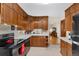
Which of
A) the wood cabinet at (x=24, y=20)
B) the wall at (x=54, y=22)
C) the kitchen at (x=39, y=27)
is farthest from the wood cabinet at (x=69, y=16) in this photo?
the wood cabinet at (x=24, y=20)

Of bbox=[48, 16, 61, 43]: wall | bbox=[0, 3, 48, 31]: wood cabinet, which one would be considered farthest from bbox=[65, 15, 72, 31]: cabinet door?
bbox=[0, 3, 48, 31]: wood cabinet

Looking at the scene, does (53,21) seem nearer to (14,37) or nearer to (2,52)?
(14,37)

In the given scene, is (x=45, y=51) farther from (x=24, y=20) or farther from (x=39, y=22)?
(x=24, y=20)

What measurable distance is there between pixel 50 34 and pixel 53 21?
0.21 metres

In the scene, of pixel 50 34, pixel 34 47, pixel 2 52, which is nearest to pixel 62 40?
pixel 50 34

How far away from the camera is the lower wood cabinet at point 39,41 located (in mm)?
1738

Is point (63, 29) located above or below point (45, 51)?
above

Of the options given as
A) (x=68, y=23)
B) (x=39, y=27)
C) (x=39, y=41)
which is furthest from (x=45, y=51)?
(x=68, y=23)

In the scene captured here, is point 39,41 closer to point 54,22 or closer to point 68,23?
point 54,22

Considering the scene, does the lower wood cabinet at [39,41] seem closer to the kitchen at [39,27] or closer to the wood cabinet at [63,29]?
the kitchen at [39,27]

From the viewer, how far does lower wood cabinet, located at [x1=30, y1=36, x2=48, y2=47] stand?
174 cm

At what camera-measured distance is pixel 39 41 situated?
5.85 feet

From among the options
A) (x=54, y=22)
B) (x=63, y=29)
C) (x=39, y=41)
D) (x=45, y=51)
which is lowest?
(x=45, y=51)

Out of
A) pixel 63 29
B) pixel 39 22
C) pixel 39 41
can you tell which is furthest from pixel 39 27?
pixel 63 29
